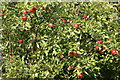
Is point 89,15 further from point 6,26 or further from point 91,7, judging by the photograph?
point 6,26

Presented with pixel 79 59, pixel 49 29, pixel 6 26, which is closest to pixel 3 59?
pixel 6 26

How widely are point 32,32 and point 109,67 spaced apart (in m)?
1.27

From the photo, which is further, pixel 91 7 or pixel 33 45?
pixel 91 7

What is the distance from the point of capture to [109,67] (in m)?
3.28

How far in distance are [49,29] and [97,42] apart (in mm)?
679

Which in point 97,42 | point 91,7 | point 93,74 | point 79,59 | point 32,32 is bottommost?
point 93,74

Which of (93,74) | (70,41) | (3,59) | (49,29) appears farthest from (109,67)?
(3,59)

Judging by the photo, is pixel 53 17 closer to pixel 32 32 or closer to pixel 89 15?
pixel 32 32

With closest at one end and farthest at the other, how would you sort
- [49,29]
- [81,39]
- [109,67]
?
[49,29], [81,39], [109,67]

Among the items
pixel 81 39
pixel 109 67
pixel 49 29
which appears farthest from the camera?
pixel 109 67

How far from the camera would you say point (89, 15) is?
319 cm

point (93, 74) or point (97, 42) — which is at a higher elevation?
point (97, 42)

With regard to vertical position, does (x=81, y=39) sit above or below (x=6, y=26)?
below

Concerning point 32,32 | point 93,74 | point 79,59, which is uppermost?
point 32,32
